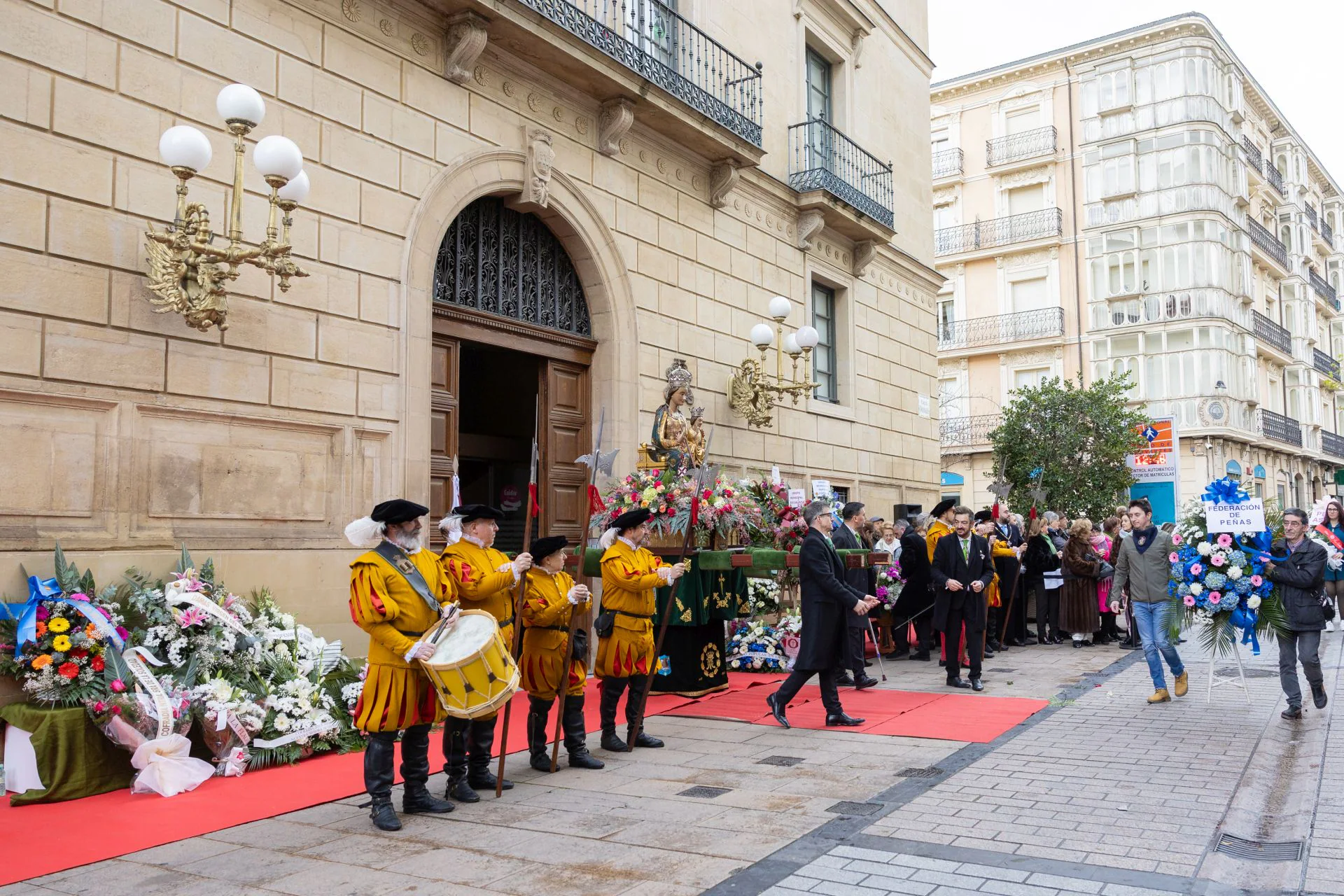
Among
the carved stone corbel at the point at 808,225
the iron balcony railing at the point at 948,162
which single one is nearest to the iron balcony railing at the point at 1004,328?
the iron balcony railing at the point at 948,162

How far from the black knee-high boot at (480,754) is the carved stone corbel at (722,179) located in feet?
31.2

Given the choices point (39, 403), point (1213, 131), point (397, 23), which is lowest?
point (39, 403)

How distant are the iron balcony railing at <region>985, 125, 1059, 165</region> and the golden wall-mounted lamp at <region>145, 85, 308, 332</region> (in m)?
37.9

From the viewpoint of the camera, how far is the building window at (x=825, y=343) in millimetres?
17609

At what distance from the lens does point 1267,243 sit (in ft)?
143

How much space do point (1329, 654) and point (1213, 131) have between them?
30.3 m

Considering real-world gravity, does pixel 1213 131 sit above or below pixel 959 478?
above

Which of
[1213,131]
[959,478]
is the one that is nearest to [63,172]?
[959,478]

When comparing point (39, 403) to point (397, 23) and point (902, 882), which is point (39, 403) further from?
point (902, 882)

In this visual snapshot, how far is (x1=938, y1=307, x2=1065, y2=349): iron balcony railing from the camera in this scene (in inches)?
1574

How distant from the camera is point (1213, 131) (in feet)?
126

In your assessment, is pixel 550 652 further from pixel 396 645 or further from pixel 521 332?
pixel 521 332

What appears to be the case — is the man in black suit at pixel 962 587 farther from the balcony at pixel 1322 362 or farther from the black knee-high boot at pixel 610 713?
the balcony at pixel 1322 362

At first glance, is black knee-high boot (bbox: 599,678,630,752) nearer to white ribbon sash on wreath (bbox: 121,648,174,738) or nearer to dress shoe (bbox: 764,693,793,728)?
dress shoe (bbox: 764,693,793,728)
